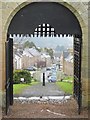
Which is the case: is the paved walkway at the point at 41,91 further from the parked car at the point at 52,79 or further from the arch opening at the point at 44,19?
the arch opening at the point at 44,19

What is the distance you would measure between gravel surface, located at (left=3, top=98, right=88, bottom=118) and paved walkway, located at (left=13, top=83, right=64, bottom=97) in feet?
3.85

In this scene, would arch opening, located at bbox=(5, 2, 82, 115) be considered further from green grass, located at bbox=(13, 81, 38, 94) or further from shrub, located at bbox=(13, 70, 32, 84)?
shrub, located at bbox=(13, 70, 32, 84)

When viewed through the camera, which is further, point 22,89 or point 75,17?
point 22,89

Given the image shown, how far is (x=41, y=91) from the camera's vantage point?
12961 mm

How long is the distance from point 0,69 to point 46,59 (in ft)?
27.8

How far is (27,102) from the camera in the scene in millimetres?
11477

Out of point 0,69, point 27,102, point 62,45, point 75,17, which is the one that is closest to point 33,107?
point 27,102

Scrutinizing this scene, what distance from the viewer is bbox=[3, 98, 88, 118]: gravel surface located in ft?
31.7

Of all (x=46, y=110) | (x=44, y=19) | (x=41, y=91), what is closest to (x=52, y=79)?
(x=41, y=91)

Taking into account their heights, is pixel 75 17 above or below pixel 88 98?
above

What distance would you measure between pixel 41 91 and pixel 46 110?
8.89 feet

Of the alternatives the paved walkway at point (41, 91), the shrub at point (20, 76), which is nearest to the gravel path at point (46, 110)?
the paved walkway at point (41, 91)

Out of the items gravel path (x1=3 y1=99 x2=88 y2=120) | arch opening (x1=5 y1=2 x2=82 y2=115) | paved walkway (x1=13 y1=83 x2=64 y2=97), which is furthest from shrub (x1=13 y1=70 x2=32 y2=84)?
arch opening (x1=5 y1=2 x2=82 y2=115)

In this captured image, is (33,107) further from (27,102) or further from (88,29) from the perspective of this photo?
(88,29)
